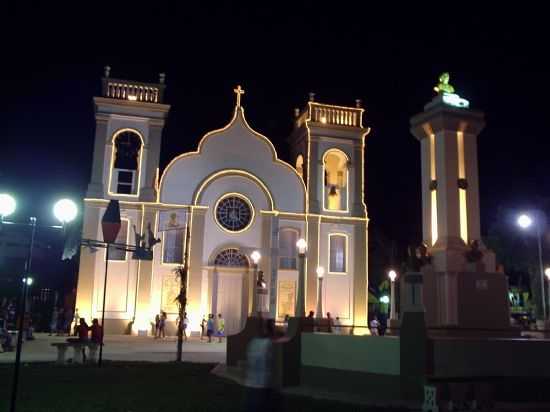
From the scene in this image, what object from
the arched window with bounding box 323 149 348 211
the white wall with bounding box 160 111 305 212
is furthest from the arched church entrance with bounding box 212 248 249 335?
the arched window with bounding box 323 149 348 211

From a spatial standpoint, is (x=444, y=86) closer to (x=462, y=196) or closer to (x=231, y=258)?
(x=462, y=196)

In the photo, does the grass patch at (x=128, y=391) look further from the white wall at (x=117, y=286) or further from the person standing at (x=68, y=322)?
the person standing at (x=68, y=322)

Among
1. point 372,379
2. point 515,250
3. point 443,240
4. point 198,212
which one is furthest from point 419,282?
point 515,250

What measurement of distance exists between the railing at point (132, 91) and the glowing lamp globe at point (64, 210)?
881 inches

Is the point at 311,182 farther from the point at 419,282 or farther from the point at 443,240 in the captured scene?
the point at 419,282

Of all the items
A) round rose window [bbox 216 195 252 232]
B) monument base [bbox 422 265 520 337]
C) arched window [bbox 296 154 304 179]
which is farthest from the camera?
arched window [bbox 296 154 304 179]

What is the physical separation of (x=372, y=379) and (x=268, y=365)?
21.5 feet

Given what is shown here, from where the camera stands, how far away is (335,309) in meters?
33.9

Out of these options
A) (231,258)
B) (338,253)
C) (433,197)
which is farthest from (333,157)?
(433,197)

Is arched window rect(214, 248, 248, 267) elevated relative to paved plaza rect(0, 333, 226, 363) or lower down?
elevated

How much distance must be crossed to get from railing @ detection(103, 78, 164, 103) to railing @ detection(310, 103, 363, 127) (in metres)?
8.97

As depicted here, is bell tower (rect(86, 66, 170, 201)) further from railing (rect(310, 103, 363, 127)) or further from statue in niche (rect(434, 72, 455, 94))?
statue in niche (rect(434, 72, 455, 94))

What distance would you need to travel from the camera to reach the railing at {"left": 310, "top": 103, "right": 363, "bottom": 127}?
35.8m

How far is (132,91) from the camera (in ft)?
109
